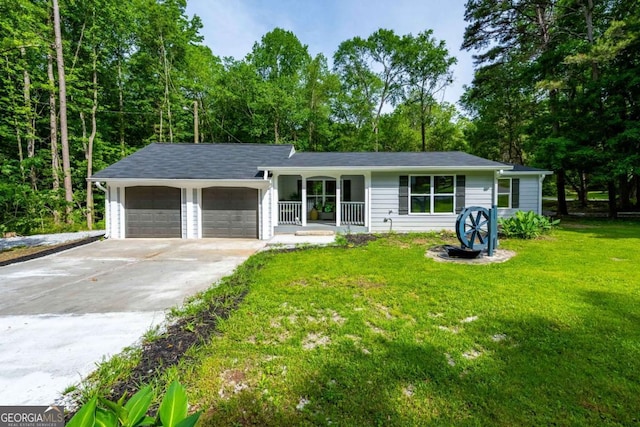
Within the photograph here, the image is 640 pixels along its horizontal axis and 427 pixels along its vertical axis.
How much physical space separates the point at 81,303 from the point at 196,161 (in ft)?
25.4

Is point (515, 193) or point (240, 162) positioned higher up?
point (240, 162)

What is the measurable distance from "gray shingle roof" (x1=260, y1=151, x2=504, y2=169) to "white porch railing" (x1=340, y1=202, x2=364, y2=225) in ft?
5.35

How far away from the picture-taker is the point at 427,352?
9.16 feet

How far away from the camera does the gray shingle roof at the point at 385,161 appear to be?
32.8 feet

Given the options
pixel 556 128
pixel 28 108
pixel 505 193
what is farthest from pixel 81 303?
pixel 556 128

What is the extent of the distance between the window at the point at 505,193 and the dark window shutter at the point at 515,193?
0.12m

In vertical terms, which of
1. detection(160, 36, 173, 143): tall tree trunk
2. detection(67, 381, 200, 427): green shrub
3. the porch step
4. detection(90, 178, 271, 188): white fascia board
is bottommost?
the porch step

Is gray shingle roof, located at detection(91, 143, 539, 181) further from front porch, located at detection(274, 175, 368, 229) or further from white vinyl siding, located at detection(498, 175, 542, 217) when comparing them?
front porch, located at detection(274, 175, 368, 229)

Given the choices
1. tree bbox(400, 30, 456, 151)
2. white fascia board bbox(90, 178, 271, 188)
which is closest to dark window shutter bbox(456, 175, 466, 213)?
white fascia board bbox(90, 178, 271, 188)

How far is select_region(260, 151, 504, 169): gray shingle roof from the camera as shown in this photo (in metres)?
9.98

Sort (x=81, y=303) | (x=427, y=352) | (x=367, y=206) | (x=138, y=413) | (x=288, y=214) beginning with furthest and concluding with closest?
(x=288, y=214)
(x=367, y=206)
(x=81, y=303)
(x=427, y=352)
(x=138, y=413)

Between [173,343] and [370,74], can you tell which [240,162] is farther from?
[370,74]

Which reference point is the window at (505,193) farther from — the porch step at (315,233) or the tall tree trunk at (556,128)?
the porch step at (315,233)

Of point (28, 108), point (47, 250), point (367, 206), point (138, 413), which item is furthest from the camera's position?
point (28, 108)
